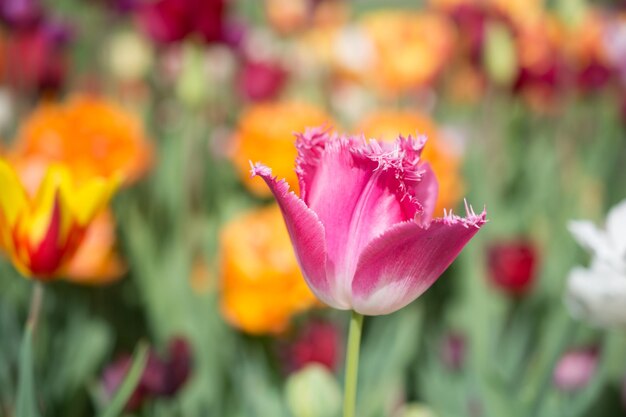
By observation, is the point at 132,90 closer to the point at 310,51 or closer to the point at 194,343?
the point at 310,51

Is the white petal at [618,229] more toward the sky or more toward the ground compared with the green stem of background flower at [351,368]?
more toward the sky

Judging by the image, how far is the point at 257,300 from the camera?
0.85 m

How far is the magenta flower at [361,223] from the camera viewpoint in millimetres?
394

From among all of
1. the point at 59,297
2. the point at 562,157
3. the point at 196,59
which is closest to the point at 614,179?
the point at 562,157

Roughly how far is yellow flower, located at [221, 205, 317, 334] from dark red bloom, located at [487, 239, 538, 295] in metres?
0.21

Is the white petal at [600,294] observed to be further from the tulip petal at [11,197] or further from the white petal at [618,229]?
the tulip petal at [11,197]

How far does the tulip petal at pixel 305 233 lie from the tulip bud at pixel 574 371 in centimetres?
44

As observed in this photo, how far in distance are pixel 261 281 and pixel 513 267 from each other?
280 mm

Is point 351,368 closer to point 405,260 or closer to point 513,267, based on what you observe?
point 405,260

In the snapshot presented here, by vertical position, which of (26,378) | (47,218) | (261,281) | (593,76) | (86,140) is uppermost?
(593,76)

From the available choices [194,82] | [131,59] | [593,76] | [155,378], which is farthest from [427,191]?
[131,59]

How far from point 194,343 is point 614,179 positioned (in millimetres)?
973

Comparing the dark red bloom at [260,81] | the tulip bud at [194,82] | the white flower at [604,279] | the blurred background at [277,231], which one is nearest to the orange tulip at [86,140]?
the blurred background at [277,231]

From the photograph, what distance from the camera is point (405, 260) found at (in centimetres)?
40
